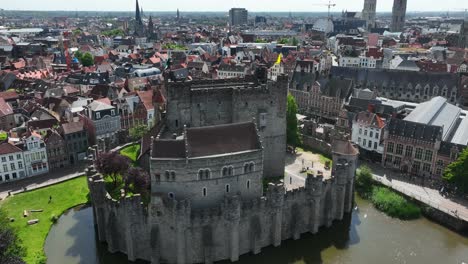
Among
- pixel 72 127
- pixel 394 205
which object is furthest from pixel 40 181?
pixel 394 205

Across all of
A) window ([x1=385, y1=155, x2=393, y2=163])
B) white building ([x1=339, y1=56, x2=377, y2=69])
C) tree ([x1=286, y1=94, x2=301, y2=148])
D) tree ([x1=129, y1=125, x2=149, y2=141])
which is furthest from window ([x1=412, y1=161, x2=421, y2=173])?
white building ([x1=339, y1=56, x2=377, y2=69])

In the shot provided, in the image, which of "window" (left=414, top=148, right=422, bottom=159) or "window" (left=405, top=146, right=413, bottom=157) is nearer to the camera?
"window" (left=414, top=148, right=422, bottom=159)

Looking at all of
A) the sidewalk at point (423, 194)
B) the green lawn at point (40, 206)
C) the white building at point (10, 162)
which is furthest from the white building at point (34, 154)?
the sidewalk at point (423, 194)

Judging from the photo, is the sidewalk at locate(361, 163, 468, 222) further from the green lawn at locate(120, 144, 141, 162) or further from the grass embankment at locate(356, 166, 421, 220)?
the green lawn at locate(120, 144, 141, 162)

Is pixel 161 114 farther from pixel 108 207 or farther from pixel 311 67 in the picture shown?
pixel 311 67

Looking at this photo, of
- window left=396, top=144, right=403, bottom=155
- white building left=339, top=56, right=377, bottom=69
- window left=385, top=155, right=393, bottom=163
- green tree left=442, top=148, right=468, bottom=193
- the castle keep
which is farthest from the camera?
white building left=339, top=56, right=377, bottom=69

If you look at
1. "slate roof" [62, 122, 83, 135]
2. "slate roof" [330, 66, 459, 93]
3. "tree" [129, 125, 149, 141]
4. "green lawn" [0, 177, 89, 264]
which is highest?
"slate roof" [330, 66, 459, 93]

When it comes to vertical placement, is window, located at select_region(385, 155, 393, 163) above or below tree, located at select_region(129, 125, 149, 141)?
below
